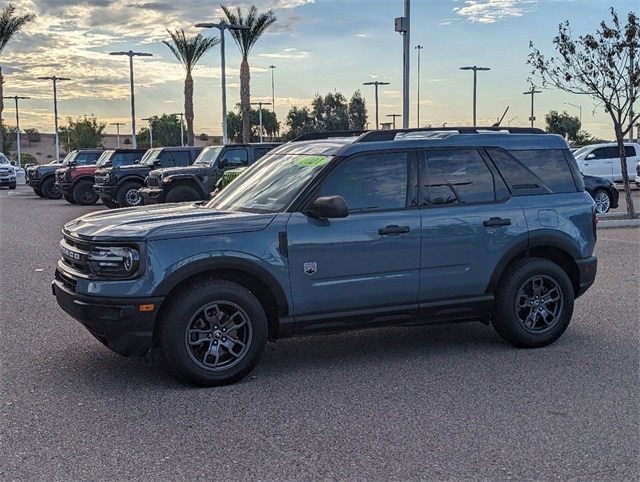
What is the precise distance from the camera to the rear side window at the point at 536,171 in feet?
22.6

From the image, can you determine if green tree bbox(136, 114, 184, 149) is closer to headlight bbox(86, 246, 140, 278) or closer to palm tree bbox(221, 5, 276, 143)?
palm tree bbox(221, 5, 276, 143)

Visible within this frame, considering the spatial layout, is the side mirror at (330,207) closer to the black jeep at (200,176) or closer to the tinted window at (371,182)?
the tinted window at (371,182)

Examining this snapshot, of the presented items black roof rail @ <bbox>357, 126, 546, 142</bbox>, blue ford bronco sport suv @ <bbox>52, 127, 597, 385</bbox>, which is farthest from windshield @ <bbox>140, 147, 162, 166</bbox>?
black roof rail @ <bbox>357, 126, 546, 142</bbox>

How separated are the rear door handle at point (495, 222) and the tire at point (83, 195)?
72.2ft

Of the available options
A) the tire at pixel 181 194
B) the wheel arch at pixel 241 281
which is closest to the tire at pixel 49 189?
the tire at pixel 181 194

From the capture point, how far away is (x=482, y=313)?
6.73 meters

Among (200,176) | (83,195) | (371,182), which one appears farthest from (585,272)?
(83,195)

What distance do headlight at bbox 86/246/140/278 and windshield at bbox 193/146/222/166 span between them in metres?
13.9

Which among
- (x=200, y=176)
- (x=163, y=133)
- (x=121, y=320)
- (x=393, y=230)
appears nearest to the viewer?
(x=121, y=320)

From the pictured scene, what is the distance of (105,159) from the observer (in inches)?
1057

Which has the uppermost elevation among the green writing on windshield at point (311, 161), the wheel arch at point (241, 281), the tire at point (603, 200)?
the green writing on windshield at point (311, 161)

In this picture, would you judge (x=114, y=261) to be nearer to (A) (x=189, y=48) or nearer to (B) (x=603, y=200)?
(B) (x=603, y=200)

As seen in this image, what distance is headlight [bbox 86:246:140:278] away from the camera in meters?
5.56

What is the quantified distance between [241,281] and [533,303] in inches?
102
